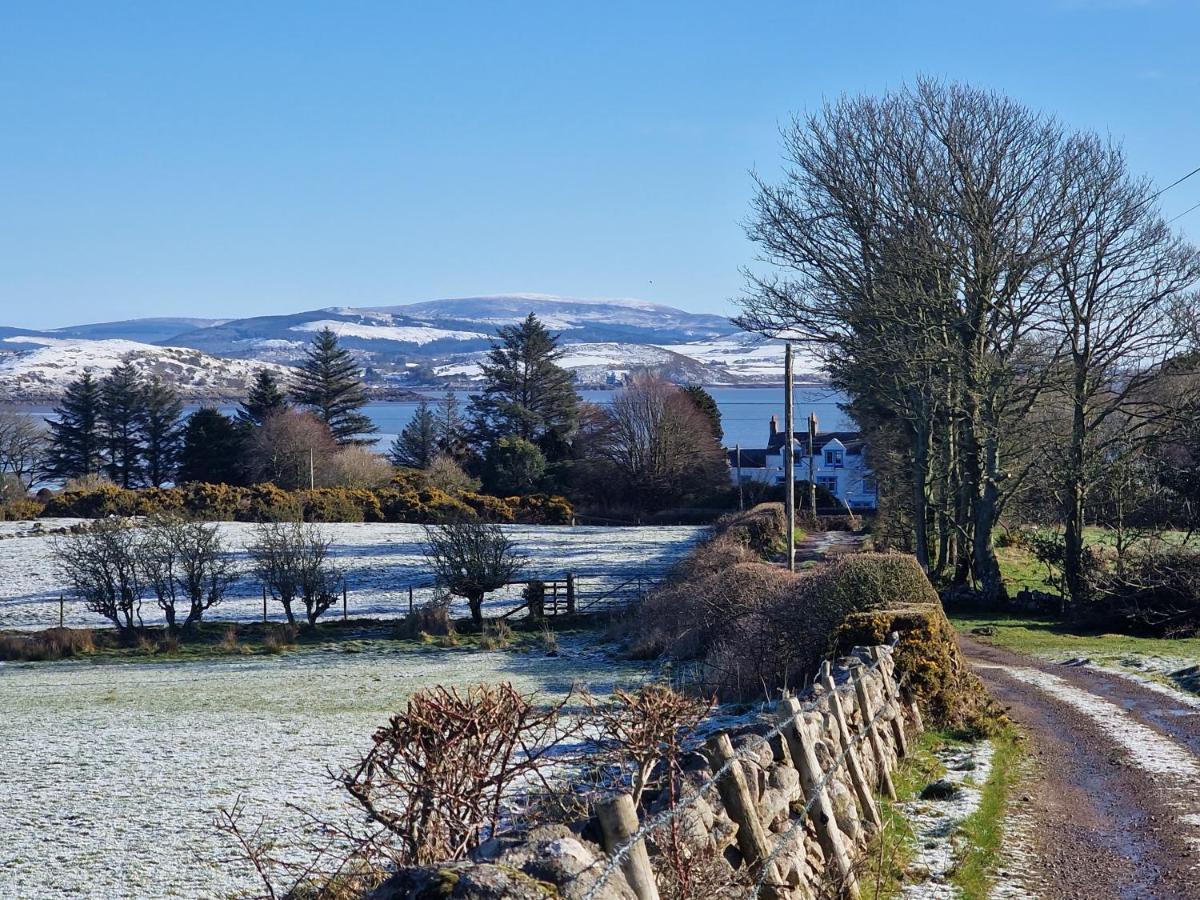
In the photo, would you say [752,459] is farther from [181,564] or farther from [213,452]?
[181,564]

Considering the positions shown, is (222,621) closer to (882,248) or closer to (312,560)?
(312,560)

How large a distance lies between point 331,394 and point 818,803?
86.6m

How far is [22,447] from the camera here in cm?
8712

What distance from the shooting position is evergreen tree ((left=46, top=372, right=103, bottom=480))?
81.4 meters

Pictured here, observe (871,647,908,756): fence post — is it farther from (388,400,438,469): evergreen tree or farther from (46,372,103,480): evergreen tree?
(46,372,103,480): evergreen tree

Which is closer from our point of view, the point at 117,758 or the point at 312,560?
the point at 117,758

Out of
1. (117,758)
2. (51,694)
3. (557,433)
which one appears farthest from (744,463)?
(117,758)

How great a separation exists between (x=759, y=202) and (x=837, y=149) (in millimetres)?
2579

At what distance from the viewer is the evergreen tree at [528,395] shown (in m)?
82.9

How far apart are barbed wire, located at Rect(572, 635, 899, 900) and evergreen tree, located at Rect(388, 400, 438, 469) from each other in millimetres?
76657

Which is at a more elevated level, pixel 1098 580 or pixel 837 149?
Answer: pixel 837 149

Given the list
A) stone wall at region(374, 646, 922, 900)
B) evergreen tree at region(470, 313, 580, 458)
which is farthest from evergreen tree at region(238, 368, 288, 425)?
stone wall at region(374, 646, 922, 900)

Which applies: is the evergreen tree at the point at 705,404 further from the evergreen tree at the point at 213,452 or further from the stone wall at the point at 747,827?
the stone wall at the point at 747,827

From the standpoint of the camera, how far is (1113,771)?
11.7m
